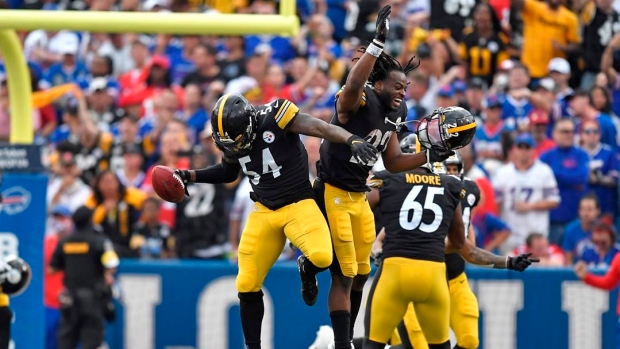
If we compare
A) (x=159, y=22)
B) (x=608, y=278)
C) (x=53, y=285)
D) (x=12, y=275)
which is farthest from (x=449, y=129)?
(x=53, y=285)

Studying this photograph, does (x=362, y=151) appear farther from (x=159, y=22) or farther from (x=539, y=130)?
(x=539, y=130)

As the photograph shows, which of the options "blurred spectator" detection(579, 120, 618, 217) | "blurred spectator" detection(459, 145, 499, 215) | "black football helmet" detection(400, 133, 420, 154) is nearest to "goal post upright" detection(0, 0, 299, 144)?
"black football helmet" detection(400, 133, 420, 154)

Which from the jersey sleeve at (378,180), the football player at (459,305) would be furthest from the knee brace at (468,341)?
the jersey sleeve at (378,180)

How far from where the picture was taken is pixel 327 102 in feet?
47.3

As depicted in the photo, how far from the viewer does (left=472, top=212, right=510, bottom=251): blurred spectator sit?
12.7 meters

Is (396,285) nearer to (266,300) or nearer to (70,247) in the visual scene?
(266,300)

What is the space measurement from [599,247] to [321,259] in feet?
16.9

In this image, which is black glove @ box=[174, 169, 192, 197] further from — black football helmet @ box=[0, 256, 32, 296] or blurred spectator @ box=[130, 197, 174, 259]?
blurred spectator @ box=[130, 197, 174, 259]

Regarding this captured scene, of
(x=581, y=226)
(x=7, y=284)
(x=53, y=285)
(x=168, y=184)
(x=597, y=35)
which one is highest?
(x=597, y=35)

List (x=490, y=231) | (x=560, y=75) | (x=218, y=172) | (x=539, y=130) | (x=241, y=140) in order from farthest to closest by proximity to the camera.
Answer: (x=560, y=75) → (x=539, y=130) → (x=490, y=231) → (x=218, y=172) → (x=241, y=140)

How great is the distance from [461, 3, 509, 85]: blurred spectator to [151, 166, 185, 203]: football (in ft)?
22.7

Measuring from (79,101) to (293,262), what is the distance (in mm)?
3769

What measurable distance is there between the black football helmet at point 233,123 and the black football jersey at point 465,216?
91.9 inches

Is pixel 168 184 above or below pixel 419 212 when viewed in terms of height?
above
